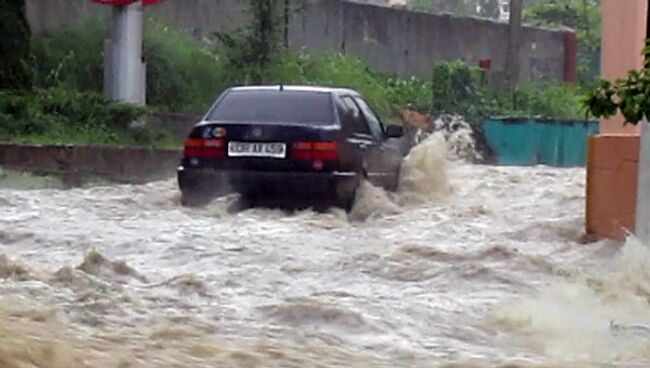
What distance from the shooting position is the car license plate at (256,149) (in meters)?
14.2

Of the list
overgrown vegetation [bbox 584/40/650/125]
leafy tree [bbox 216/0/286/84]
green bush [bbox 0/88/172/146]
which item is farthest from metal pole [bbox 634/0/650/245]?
leafy tree [bbox 216/0/286/84]

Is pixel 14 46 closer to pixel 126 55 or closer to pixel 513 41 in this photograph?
pixel 126 55

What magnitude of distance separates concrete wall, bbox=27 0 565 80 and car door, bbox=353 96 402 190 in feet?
30.5

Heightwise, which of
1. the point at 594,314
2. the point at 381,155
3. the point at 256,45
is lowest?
the point at 594,314

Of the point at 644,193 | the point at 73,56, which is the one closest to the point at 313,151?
the point at 644,193

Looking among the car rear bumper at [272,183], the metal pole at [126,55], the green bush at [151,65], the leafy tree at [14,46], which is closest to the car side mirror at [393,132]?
the car rear bumper at [272,183]

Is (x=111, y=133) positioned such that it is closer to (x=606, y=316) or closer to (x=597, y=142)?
(x=597, y=142)

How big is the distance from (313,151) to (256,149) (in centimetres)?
50

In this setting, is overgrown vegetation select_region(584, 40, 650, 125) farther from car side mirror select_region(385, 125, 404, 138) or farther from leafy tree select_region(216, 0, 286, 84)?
leafy tree select_region(216, 0, 286, 84)

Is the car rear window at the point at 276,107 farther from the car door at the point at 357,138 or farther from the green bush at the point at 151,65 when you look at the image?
the green bush at the point at 151,65

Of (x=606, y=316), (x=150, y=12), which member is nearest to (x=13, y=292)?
(x=606, y=316)

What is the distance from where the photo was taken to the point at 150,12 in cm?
2667

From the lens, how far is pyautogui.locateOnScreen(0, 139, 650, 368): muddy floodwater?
7.86 m

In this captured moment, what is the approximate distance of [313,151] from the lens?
14234 millimetres
